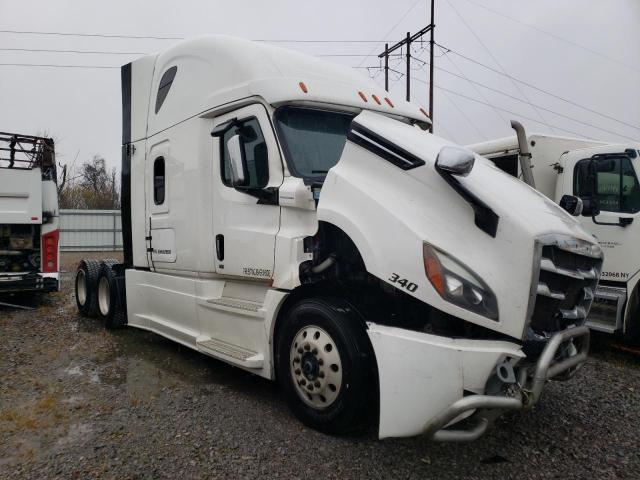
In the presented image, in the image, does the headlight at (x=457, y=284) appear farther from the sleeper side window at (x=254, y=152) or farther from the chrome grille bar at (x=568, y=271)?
the sleeper side window at (x=254, y=152)

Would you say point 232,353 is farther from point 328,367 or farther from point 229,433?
point 328,367


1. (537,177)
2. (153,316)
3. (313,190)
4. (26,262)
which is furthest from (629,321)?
(26,262)

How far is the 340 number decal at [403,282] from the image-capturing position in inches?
115

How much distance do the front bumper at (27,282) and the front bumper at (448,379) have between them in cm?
696

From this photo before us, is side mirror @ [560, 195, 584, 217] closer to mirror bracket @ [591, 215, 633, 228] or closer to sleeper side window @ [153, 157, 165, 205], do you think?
mirror bracket @ [591, 215, 633, 228]

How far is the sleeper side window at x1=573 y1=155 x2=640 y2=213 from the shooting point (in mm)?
5883

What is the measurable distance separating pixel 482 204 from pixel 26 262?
26.1 ft

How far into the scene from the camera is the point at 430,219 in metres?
3.03

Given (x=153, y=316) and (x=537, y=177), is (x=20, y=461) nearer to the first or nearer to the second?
(x=153, y=316)

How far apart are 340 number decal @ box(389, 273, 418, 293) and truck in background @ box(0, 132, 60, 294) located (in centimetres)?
709

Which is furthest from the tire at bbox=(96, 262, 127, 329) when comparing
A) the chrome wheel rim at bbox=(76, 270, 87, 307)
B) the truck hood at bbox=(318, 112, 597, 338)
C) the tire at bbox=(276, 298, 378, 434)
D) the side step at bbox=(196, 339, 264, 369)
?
the truck hood at bbox=(318, 112, 597, 338)

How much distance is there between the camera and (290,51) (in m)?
4.74

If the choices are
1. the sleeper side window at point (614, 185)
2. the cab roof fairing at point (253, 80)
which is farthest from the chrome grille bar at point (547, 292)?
the sleeper side window at point (614, 185)

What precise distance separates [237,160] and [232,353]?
1.66 m
